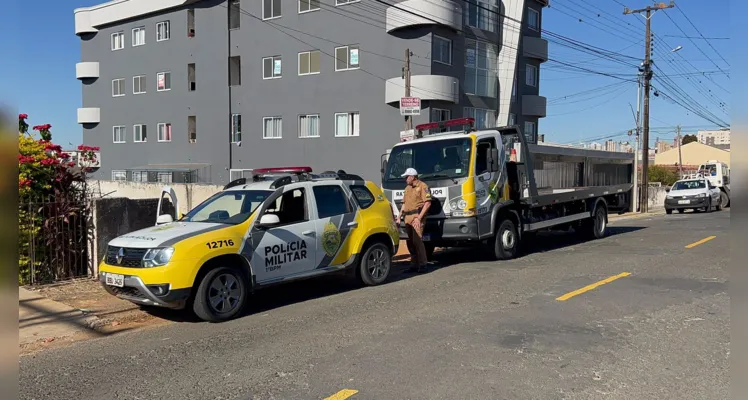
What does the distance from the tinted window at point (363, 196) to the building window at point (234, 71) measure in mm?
29008

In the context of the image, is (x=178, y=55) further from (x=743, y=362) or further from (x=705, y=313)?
(x=743, y=362)

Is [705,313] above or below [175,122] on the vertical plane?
below

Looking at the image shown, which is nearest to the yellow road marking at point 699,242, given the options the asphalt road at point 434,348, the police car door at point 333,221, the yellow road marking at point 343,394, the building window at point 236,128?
the asphalt road at point 434,348

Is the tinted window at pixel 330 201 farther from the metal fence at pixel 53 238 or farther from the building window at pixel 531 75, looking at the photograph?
the building window at pixel 531 75

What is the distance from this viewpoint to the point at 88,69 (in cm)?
4397

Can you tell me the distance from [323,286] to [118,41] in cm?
3956

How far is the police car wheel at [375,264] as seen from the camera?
9.08 m

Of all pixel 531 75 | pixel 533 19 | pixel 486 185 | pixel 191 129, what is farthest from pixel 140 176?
pixel 486 185

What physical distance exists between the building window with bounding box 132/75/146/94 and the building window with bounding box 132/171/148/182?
5.79 metres

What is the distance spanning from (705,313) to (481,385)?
3.96 meters

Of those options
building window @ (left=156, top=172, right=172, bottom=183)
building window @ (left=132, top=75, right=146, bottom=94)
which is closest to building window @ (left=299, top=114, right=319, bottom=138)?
building window @ (left=156, top=172, right=172, bottom=183)

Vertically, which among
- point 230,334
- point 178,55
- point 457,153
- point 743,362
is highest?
point 178,55

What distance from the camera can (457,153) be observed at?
1119cm

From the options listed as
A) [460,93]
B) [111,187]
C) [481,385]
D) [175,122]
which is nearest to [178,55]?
[175,122]
